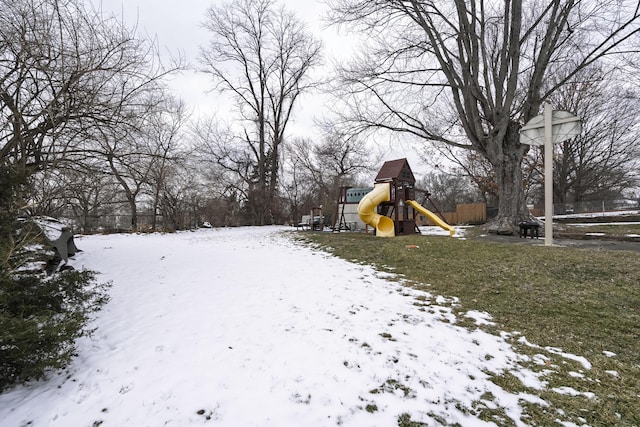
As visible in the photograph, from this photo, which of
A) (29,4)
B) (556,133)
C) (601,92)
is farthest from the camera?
(601,92)

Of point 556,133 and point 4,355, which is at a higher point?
point 556,133

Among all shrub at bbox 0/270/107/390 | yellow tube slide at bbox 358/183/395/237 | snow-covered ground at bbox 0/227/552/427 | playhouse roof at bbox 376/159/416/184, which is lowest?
snow-covered ground at bbox 0/227/552/427

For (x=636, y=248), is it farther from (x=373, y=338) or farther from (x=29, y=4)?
(x=29, y=4)

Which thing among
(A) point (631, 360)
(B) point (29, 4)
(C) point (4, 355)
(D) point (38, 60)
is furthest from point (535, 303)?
(B) point (29, 4)

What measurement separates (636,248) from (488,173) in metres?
18.8

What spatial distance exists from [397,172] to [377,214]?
6.41ft

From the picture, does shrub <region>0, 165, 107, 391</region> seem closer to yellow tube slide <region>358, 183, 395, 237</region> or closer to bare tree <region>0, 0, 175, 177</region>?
bare tree <region>0, 0, 175, 177</region>

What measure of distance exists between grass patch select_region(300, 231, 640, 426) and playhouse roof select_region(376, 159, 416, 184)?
474 cm

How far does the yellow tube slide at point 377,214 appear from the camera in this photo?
10375mm

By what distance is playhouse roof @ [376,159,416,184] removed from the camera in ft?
37.1

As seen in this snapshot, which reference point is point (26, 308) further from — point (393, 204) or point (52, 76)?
point (393, 204)

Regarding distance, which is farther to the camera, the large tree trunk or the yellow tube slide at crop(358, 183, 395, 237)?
the large tree trunk

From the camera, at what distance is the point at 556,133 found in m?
6.82

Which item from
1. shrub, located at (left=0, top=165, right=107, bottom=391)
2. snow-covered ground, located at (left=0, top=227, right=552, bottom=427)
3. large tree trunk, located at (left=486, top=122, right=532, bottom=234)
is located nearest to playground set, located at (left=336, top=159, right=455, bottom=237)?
large tree trunk, located at (left=486, top=122, right=532, bottom=234)
